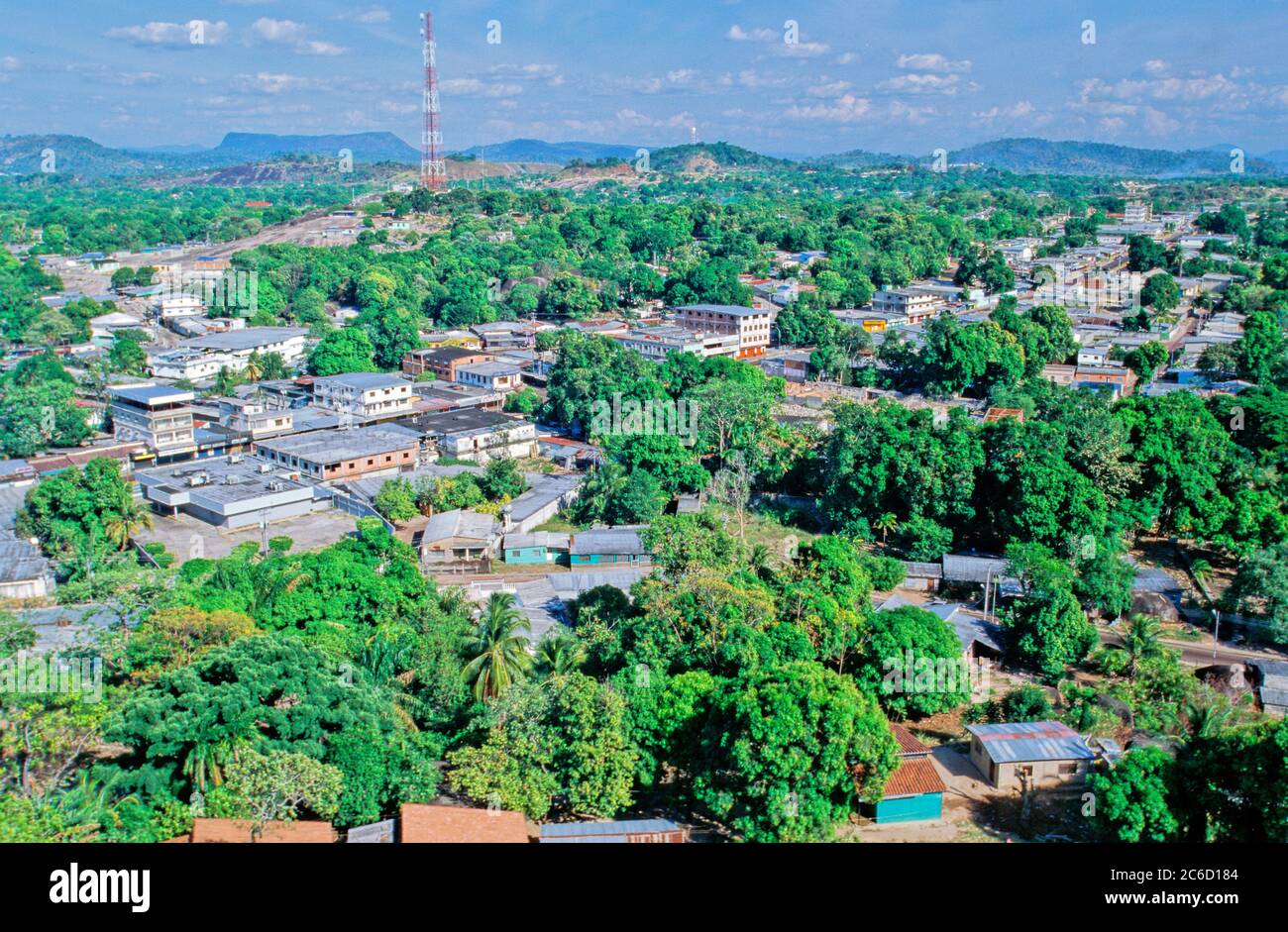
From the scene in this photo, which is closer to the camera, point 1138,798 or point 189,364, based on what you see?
point 1138,798

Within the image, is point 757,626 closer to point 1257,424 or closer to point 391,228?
point 1257,424

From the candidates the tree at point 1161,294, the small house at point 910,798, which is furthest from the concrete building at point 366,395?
the tree at point 1161,294

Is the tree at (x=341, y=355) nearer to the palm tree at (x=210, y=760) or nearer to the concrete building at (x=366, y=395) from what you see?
the concrete building at (x=366, y=395)

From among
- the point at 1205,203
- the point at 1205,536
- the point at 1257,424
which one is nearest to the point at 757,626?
the point at 1205,536

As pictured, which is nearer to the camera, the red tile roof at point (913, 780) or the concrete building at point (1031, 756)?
the red tile roof at point (913, 780)

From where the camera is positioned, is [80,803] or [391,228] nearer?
[80,803]

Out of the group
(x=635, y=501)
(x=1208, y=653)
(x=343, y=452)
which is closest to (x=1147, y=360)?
(x=1208, y=653)

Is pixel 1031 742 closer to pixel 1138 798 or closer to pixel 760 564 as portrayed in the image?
pixel 1138 798
